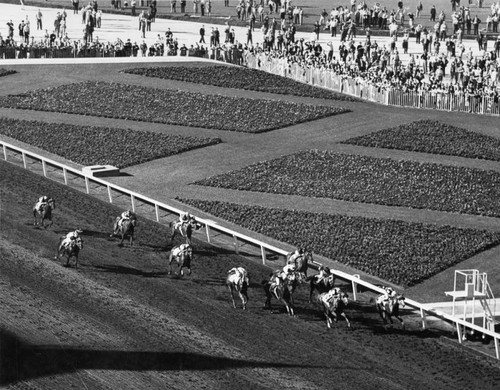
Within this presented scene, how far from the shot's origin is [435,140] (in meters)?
59.7

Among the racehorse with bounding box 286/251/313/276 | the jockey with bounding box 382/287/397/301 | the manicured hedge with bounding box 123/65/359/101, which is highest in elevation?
the manicured hedge with bounding box 123/65/359/101

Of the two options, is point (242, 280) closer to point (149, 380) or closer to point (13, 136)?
point (149, 380)

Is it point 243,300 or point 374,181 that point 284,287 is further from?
point 374,181

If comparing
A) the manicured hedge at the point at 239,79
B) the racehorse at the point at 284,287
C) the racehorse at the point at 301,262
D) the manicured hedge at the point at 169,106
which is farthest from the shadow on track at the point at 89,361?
the manicured hedge at the point at 239,79

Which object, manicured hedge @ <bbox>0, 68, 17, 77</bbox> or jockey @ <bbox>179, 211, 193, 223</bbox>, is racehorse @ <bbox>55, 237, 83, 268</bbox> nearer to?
jockey @ <bbox>179, 211, 193, 223</bbox>

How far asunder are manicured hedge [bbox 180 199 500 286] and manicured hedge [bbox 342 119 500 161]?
38.8 feet

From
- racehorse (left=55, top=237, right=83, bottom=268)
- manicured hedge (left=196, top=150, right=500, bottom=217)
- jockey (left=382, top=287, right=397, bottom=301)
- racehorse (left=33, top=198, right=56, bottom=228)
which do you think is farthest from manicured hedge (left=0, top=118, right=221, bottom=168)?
jockey (left=382, top=287, right=397, bottom=301)

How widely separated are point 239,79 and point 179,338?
40029 millimetres

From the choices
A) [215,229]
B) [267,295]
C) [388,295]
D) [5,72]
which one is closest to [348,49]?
[5,72]

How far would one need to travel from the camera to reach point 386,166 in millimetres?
55219

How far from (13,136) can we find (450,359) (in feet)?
107

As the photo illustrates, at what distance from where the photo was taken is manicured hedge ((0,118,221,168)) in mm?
57719

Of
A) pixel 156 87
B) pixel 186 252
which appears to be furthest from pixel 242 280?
pixel 156 87

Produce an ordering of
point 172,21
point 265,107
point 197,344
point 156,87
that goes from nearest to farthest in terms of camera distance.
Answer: point 197,344, point 265,107, point 156,87, point 172,21
